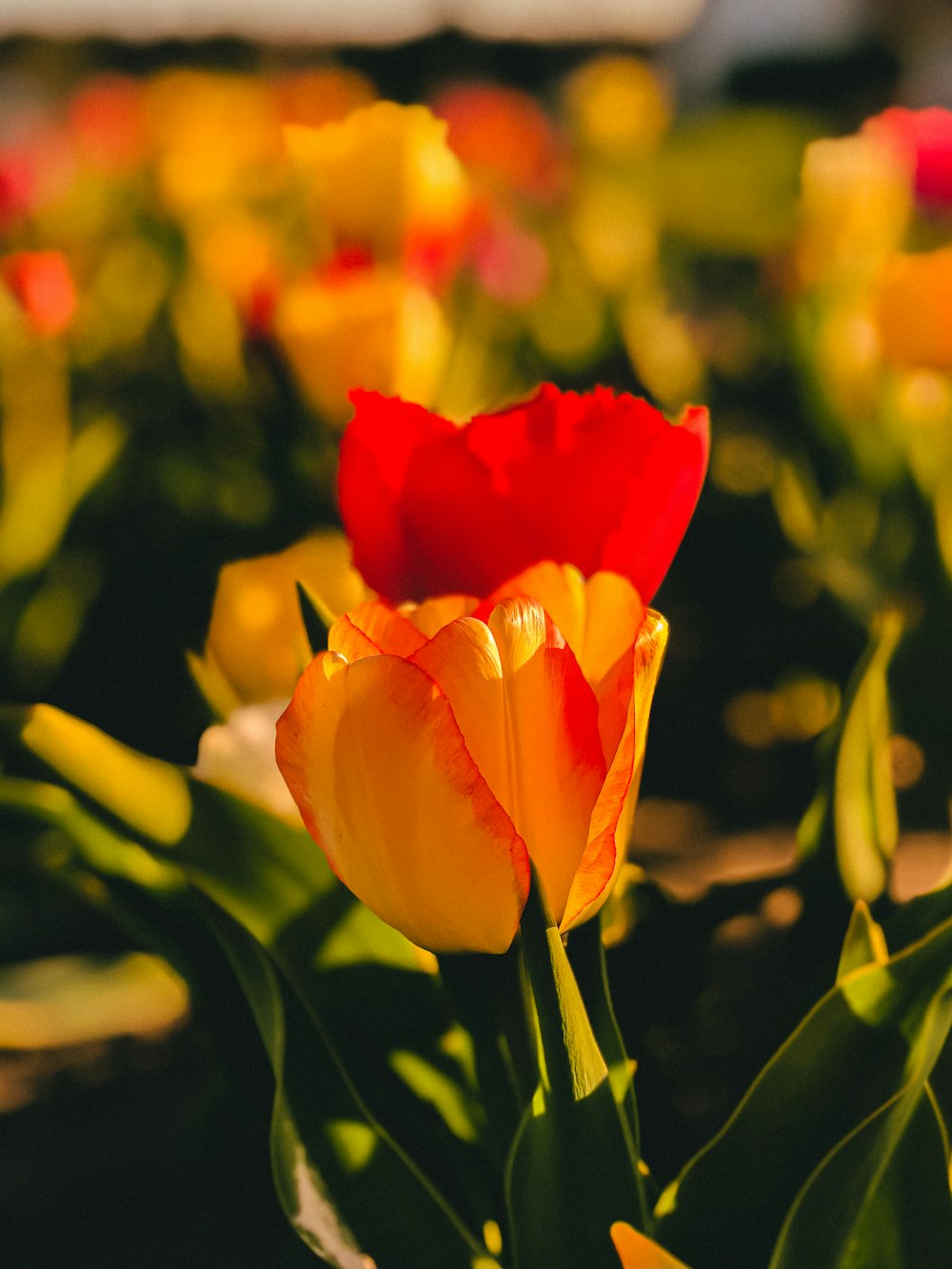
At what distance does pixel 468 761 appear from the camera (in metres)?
0.27

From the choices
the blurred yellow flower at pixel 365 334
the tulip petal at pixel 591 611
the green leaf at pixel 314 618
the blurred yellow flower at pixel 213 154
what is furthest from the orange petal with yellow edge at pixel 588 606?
the blurred yellow flower at pixel 213 154

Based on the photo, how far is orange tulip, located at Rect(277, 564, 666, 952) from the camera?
0.88ft

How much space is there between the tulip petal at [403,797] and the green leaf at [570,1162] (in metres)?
0.04

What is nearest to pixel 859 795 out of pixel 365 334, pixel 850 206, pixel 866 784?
pixel 866 784

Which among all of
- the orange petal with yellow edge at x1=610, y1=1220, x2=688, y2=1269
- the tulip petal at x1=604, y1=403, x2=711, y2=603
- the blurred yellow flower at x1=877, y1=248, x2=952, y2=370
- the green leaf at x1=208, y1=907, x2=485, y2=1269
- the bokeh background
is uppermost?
the tulip petal at x1=604, y1=403, x2=711, y2=603

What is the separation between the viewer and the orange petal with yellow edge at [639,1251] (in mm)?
289

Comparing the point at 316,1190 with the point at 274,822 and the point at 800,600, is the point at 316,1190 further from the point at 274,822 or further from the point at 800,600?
the point at 800,600

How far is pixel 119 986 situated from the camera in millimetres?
562

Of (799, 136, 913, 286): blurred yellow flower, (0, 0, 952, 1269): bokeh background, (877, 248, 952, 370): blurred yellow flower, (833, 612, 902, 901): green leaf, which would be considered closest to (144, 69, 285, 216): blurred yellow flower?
(0, 0, 952, 1269): bokeh background

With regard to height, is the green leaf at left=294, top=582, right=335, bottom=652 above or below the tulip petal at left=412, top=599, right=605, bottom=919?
below

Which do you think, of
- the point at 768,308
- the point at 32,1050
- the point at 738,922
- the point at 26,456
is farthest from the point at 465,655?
the point at 768,308

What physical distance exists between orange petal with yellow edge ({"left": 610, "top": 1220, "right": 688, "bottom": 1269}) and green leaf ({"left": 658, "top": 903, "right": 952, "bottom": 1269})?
0.16ft

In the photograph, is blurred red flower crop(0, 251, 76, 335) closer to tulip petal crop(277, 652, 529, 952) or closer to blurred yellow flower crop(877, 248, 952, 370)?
blurred yellow flower crop(877, 248, 952, 370)

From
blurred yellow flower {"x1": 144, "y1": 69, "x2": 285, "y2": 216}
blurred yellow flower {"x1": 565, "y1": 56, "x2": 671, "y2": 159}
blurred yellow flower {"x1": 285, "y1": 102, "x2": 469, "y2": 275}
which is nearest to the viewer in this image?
blurred yellow flower {"x1": 285, "y1": 102, "x2": 469, "y2": 275}
